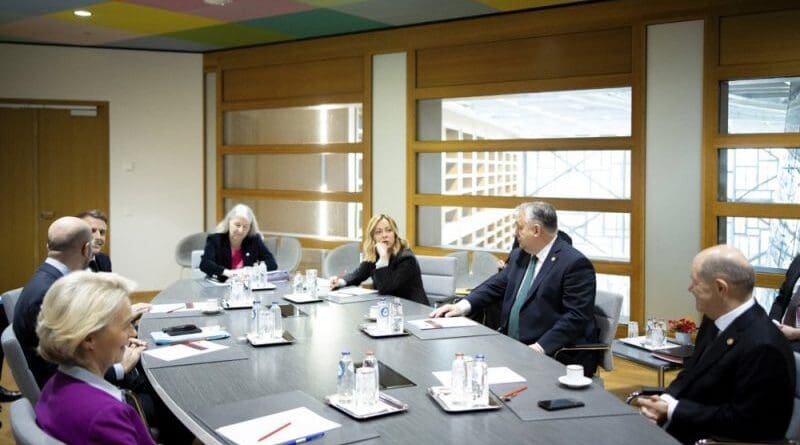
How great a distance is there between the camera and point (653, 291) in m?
6.69

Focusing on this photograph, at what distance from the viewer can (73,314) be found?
209cm

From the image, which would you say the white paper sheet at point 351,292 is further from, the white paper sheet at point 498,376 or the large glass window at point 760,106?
the large glass window at point 760,106

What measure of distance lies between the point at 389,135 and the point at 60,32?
3.99 m

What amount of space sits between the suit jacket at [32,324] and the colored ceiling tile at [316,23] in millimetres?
4601

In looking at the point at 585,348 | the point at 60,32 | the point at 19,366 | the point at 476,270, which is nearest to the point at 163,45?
the point at 60,32

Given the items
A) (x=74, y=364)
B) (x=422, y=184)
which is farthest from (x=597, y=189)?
(x=74, y=364)

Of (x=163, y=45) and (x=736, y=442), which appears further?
(x=163, y=45)

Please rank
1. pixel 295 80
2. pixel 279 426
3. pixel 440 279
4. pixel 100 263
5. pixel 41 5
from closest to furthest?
1. pixel 279 426
2. pixel 100 263
3. pixel 440 279
4. pixel 41 5
5. pixel 295 80

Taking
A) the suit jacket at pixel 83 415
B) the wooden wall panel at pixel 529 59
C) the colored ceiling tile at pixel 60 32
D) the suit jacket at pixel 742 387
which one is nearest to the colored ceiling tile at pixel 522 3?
the wooden wall panel at pixel 529 59

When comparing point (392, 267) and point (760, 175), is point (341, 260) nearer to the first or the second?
point (392, 267)

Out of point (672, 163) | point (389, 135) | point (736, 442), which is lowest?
point (736, 442)

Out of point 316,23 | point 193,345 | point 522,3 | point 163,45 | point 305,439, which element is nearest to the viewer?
point 305,439

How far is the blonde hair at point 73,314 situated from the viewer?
205 cm

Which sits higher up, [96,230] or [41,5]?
[41,5]
